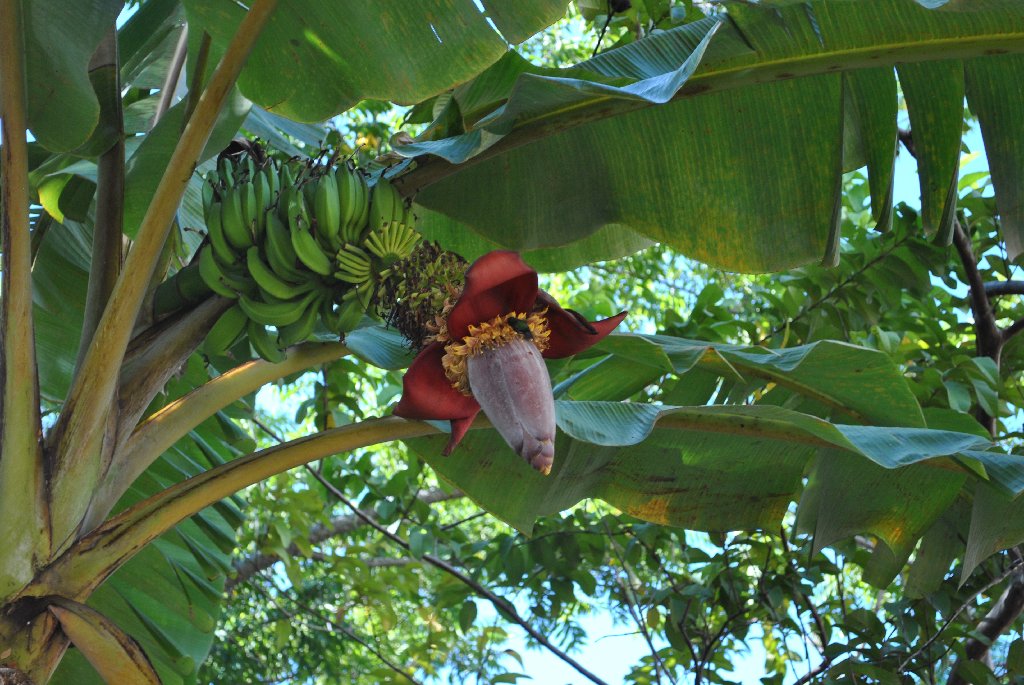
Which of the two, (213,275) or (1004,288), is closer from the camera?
(213,275)

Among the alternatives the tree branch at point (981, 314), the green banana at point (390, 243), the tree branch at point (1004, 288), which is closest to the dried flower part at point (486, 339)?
the green banana at point (390, 243)

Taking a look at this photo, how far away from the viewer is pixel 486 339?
125 cm

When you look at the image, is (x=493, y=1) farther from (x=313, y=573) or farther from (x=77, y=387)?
(x=313, y=573)

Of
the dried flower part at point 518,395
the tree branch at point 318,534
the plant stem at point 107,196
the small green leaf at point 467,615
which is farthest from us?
the tree branch at point 318,534

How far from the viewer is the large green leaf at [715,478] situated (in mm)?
1715

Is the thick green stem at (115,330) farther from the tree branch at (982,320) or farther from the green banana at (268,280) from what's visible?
the tree branch at (982,320)

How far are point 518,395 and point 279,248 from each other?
0.48 metres

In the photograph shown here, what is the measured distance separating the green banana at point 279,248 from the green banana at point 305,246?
2 cm

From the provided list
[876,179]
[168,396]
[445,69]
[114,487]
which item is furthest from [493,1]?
[168,396]

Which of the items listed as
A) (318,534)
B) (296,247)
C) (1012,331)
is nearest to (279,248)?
(296,247)

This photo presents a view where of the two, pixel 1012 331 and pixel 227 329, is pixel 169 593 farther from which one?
pixel 1012 331

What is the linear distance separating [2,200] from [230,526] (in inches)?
35.7

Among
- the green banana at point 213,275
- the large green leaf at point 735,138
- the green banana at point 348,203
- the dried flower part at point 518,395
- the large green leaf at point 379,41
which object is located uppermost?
the large green leaf at point 735,138

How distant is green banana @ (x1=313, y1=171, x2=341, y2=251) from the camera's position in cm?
141
